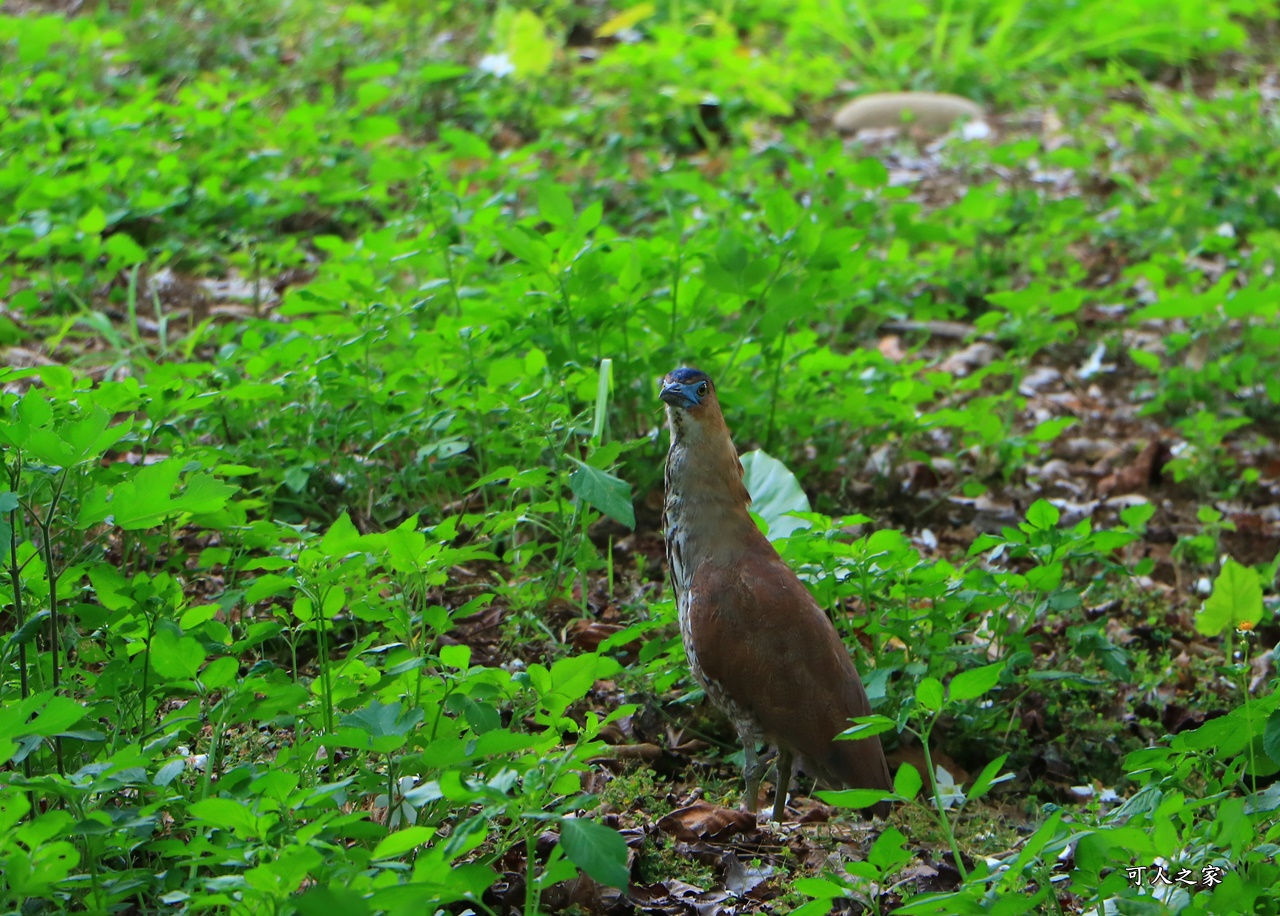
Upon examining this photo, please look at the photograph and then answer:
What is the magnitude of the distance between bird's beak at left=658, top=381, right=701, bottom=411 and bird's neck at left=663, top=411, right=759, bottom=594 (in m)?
0.07

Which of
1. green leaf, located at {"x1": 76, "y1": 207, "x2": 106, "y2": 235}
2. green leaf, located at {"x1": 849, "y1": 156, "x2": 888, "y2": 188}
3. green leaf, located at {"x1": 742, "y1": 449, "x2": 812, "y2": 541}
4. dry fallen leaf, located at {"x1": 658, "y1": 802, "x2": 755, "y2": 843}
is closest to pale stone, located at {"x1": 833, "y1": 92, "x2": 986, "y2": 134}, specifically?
green leaf, located at {"x1": 849, "y1": 156, "x2": 888, "y2": 188}

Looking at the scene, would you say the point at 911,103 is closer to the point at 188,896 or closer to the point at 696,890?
the point at 696,890

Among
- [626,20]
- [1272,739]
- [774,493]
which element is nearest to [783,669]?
[774,493]

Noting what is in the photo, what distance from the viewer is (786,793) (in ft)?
11.5

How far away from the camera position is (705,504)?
3.51m

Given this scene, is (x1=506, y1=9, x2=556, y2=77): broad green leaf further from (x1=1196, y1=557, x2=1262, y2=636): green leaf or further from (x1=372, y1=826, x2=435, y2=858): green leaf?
(x1=372, y1=826, x2=435, y2=858): green leaf

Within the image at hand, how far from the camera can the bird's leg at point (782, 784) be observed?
346 cm

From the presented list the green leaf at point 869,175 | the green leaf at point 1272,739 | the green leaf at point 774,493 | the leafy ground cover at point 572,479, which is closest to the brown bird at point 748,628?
the leafy ground cover at point 572,479

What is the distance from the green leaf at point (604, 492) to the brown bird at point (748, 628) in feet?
0.79

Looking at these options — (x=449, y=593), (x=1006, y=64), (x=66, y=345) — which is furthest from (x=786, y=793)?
(x=1006, y=64)

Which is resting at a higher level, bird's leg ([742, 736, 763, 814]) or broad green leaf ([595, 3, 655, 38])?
broad green leaf ([595, 3, 655, 38])

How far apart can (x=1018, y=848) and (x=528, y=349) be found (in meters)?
2.28

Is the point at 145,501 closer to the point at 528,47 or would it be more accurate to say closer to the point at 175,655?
the point at 175,655

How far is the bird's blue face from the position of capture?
3490mm
